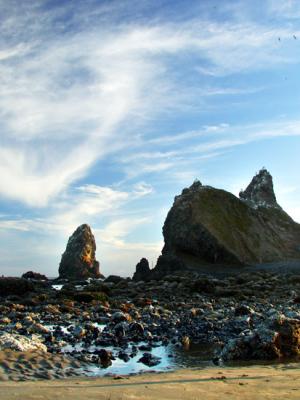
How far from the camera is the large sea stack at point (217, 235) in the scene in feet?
215

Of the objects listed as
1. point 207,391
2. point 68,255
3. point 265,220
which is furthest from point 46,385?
point 265,220

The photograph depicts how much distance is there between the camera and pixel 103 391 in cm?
706

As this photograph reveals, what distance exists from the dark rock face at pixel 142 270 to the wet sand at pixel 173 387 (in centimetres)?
4696

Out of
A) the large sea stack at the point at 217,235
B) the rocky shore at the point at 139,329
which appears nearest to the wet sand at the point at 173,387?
the rocky shore at the point at 139,329

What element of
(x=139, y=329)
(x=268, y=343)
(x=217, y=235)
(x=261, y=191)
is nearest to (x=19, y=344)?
(x=139, y=329)

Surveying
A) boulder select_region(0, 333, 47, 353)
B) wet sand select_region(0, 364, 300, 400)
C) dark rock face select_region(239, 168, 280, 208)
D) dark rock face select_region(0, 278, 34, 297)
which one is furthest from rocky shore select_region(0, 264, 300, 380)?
dark rock face select_region(239, 168, 280, 208)

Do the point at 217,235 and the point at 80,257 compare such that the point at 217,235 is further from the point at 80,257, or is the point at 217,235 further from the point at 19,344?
→ the point at 19,344

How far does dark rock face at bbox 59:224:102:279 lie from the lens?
273 feet

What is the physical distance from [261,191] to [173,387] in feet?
327

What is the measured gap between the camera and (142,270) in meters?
59.4

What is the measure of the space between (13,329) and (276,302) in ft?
51.2

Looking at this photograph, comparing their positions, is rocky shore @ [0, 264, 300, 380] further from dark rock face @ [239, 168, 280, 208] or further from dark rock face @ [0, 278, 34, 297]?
dark rock face @ [239, 168, 280, 208]

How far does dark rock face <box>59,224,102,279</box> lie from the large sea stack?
19.0 metres

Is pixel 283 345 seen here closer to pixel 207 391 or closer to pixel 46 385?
pixel 207 391
